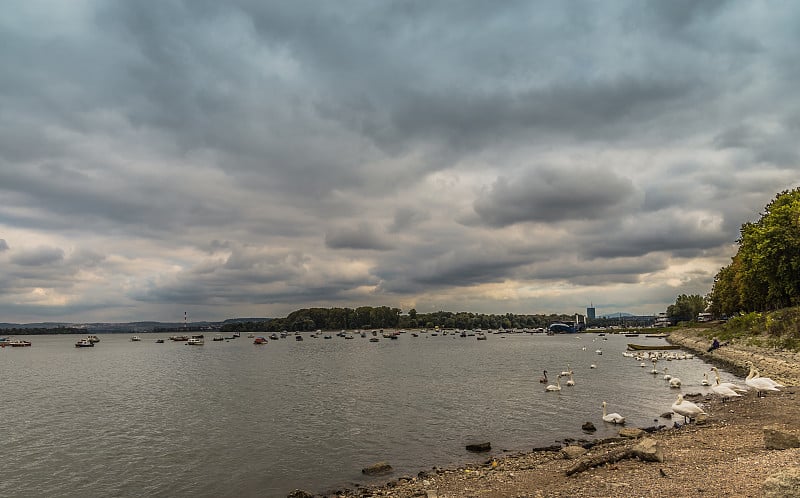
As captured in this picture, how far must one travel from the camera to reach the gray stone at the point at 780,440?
717 inches

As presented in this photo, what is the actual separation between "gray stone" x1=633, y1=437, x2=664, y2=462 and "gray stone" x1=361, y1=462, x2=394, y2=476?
39.3 feet

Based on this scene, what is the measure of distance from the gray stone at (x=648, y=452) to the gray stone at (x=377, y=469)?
39.3 ft

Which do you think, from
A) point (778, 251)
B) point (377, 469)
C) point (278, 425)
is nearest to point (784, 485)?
point (377, 469)

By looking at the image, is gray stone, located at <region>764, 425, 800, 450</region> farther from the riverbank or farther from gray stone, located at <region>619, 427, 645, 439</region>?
gray stone, located at <region>619, 427, 645, 439</region>

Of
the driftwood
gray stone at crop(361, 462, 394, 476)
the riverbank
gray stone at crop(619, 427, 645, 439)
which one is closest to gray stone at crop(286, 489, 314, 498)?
the riverbank

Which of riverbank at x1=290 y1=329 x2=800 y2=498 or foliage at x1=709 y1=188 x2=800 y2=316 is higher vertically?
foliage at x1=709 y1=188 x2=800 y2=316

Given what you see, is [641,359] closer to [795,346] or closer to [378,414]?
[795,346]

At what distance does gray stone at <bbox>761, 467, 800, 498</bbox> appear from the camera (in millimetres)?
10586

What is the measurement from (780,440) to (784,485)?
32.6ft

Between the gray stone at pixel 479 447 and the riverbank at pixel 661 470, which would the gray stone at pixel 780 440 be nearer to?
the riverbank at pixel 661 470

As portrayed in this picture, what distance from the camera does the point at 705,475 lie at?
16.1 m

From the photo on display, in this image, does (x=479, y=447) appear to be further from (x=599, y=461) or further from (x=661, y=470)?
(x=661, y=470)

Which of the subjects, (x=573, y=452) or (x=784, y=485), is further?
(x=573, y=452)

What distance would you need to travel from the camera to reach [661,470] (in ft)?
56.4
